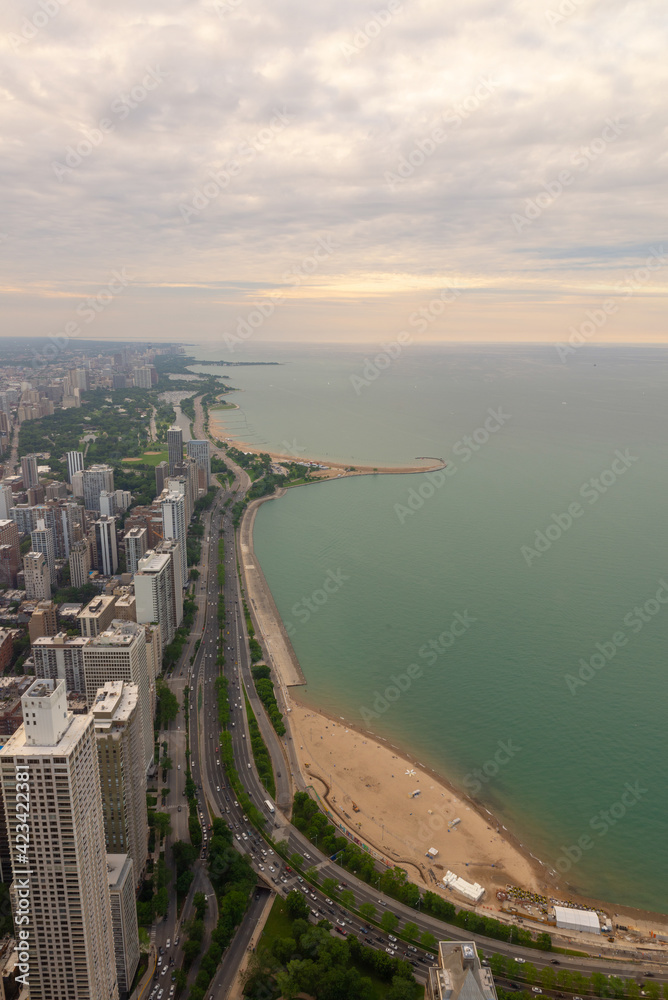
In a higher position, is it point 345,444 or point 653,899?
point 345,444

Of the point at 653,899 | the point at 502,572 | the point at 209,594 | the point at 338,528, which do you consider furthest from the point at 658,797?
the point at 338,528

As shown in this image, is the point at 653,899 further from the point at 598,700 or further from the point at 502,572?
the point at 502,572

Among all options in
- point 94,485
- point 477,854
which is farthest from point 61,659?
point 94,485

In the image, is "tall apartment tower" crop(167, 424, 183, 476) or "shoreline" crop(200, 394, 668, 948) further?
"tall apartment tower" crop(167, 424, 183, 476)

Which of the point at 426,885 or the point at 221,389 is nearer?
the point at 426,885

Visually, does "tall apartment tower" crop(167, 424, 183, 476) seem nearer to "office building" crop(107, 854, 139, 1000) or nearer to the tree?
the tree

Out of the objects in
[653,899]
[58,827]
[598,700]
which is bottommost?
[653,899]

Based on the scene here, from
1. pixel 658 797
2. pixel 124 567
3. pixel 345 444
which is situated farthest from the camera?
pixel 345 444

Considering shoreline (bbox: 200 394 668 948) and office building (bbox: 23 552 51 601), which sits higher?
office building (bbox: 23 552 51 601)

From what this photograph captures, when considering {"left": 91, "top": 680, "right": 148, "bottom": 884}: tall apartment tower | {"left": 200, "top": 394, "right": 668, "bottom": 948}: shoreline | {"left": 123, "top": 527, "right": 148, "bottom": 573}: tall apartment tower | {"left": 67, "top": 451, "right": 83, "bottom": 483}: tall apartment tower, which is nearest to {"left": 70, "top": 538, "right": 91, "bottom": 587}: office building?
{"left": 123, "top": 527, "right": 148, "bottom": 573}: tall apartment tower
